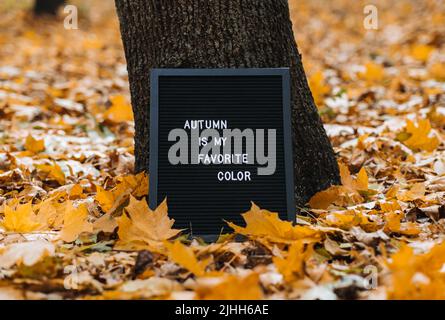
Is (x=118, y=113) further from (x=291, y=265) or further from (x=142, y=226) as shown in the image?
(x=291, y=265)

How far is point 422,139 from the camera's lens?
11.8 ft

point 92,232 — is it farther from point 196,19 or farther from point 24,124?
point 24,124

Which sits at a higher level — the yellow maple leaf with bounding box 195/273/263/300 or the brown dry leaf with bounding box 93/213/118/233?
the brown dry leaf with bounding box 93/213/118/233

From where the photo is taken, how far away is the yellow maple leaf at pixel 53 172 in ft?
10.8

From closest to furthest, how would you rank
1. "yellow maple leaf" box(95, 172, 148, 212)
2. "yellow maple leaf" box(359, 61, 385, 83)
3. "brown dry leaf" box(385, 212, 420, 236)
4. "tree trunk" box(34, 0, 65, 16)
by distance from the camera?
1. "brown dry leaf" box(385, 212, 420, 236)
2. "yellow maple leaf" box(95, 172, 148, 212)
3. "yellow maple leaf" box(359, 61, 385, 83)
4. "tree trunk" box(34, 0, 65, 16)

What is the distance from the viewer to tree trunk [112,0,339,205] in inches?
104

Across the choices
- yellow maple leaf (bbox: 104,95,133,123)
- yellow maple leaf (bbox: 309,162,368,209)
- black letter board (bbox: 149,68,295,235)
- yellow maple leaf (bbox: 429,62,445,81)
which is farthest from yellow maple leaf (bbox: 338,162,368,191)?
yellow maple leaf (bbox: 429,62,445,81)

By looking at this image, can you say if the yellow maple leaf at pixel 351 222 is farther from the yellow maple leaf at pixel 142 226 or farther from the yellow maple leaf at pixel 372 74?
the yellow maple leaf at pixel 372 74

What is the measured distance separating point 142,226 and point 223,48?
2.83 feet

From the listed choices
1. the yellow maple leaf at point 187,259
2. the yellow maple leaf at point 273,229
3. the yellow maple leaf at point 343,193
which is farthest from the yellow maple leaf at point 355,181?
the yellow maple leaf at point 187,259

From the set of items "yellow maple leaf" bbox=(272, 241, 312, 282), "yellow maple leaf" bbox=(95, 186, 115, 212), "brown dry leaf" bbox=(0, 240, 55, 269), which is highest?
"yellow maple leaf" bbox=(95, 186, 115, 212)

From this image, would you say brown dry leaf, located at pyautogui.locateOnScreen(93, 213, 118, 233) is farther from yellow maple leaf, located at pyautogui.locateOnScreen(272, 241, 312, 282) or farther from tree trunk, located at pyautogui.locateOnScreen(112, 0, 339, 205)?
yellow maple leaf, located at pyautogui.locateOnScreen(272, 241, 312, 282)

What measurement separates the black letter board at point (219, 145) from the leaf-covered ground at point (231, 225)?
5.0 inches

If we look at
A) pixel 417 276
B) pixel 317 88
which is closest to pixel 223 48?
pixel 417 276
